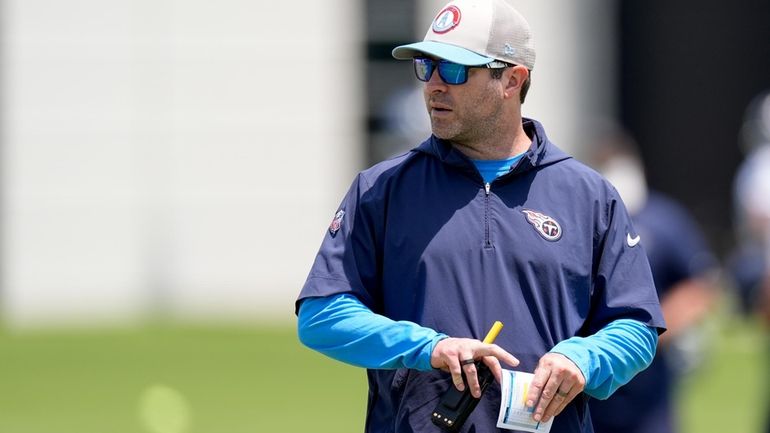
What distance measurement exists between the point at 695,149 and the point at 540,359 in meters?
17.7

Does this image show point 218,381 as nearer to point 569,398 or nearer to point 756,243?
point 756,243

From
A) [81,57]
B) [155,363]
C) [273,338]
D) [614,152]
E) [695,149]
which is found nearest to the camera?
[614,152]

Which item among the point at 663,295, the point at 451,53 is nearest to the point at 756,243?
the point at 663,295

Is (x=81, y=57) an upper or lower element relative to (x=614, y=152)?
lower

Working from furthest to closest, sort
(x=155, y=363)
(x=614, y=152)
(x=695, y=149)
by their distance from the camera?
(x=695, y=149) < (x=155, y=363) < (x=614, y=152)

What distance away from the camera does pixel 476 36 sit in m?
4.71

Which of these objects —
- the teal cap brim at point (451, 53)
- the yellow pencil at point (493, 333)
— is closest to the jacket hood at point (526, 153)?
the teal cap brim at point (451, 53)

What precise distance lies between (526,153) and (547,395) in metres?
0.75

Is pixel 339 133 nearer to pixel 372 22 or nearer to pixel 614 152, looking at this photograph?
pixel 372 22

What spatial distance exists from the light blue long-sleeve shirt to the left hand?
0.03 meters

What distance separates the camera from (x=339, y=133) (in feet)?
69.5

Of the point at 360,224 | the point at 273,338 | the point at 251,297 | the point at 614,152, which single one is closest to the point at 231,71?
the point at 251,297

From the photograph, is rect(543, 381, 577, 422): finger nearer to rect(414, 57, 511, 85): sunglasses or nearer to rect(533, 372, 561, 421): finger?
rect(533, 372, 561, 421): finger

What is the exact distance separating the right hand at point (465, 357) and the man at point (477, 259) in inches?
1.2
